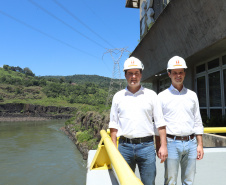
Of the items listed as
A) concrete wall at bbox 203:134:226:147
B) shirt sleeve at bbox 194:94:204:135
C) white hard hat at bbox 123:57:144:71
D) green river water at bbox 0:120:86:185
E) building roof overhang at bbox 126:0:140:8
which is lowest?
green river water at bbox 0:120:86:185

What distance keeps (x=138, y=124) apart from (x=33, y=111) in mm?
83945

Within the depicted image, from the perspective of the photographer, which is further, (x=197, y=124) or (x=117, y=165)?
(x=197, y=124)

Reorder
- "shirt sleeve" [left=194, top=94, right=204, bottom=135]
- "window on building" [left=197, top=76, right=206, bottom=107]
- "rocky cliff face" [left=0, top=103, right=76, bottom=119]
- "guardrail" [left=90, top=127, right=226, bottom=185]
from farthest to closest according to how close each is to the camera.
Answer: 1. "rocky cliff face" [left=0, top=103, right=76, bottom=119]
2. "window on building" [left=197, top=76, right=206, bottom=107]
3. "shirt sleeve" [left=194, top=94, right=204, bottom=135]
4. "guardrail" [left=90, top=127, right=226, bottom=185]

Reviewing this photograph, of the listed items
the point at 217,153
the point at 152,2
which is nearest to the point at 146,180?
the point at 217,153

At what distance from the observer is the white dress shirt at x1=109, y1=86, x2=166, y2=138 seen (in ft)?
→ 7.72

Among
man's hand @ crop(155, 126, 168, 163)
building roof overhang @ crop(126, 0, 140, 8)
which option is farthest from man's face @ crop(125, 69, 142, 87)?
building roof overhang @ crop(126, 0, 140, 8)

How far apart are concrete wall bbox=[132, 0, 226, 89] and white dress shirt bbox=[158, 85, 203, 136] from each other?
14.5 ft

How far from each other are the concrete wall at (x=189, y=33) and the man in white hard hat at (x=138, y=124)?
4739 mm

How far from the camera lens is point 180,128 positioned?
2.48 m

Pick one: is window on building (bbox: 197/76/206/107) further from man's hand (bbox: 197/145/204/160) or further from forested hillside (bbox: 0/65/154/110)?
forested hillside (bbox: 0/65/154/110)

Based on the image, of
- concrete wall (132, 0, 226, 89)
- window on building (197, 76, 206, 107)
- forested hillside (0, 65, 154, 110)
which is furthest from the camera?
forested hillside (0, 65, 154, 110)

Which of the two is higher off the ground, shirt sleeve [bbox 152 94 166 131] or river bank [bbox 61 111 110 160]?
shirt sleeve [bbox 152 94 166 131]

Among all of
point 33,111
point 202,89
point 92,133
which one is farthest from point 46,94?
point 202,89

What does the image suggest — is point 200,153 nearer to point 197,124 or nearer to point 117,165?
point 197,124
